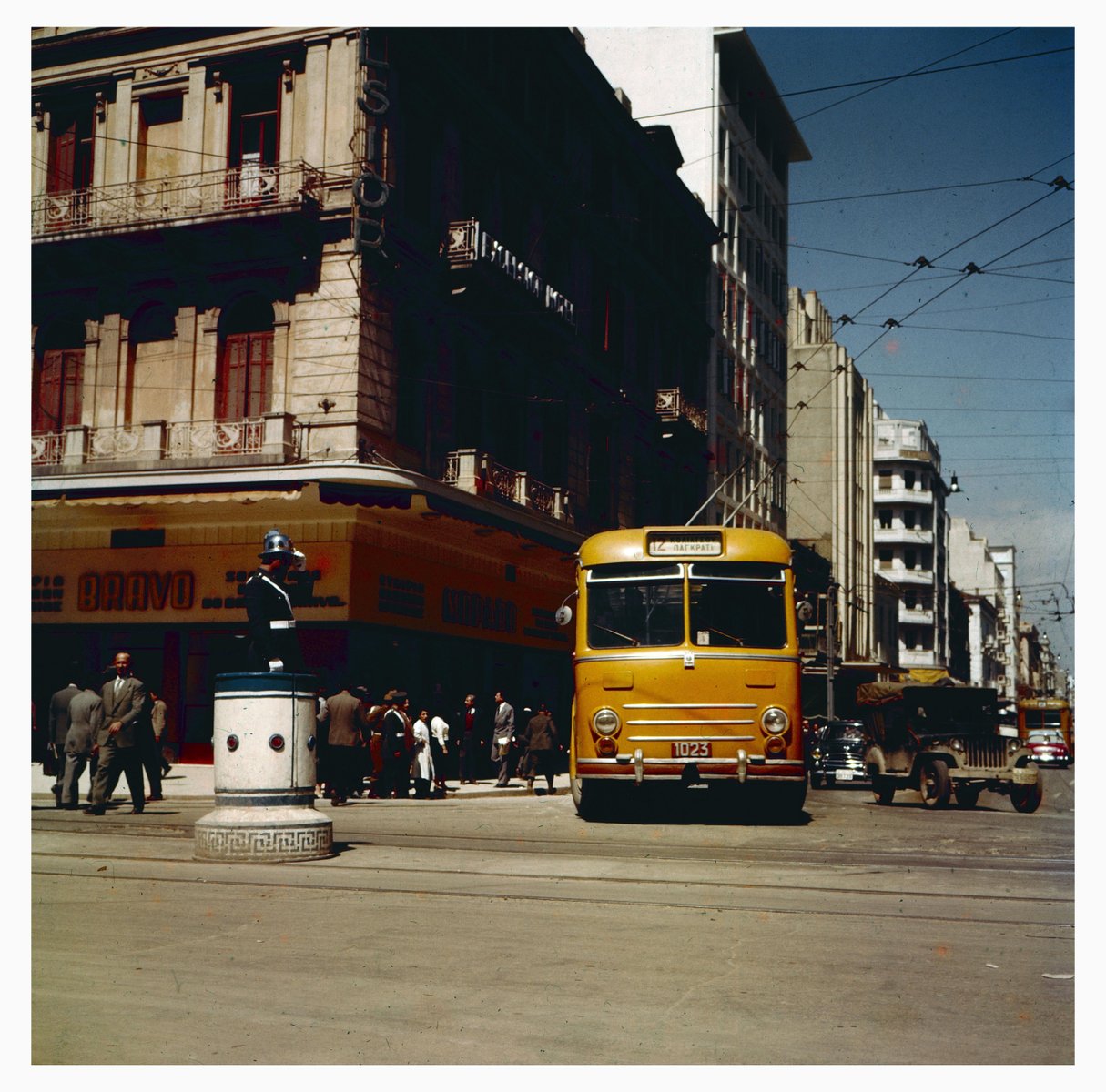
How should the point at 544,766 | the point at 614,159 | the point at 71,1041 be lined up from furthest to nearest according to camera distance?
the point at 614,159 → the point at 544,766 → the point at 71,1041

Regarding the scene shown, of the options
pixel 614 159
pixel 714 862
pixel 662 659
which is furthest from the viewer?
pixel 614 159

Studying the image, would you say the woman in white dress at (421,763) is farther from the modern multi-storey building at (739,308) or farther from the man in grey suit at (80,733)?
the modern multi-storey building at (739,308)

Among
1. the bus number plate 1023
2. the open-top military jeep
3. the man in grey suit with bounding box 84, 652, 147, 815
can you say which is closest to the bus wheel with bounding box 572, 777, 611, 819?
the bus number plate 1023

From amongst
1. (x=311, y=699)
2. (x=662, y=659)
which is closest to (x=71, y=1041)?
(x=311, y=699)

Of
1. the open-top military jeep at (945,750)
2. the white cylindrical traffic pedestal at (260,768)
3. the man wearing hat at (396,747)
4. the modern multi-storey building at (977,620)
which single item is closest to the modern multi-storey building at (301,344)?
the man wearing hat at (396,747)

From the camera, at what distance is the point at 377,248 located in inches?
882

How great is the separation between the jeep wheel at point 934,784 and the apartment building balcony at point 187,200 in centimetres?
1276

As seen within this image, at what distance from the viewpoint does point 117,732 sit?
1461 centimetres

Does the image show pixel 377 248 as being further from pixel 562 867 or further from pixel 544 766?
pixel 562 867

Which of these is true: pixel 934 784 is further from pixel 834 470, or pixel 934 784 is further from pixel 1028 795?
Result: pixel 834 470

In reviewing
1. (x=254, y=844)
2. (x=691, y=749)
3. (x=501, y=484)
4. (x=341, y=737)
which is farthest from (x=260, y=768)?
(x=501, y=484)

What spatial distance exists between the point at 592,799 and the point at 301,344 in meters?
10.1

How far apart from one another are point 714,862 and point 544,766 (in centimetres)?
1077

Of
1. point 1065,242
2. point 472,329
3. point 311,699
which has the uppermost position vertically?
point 472,329
